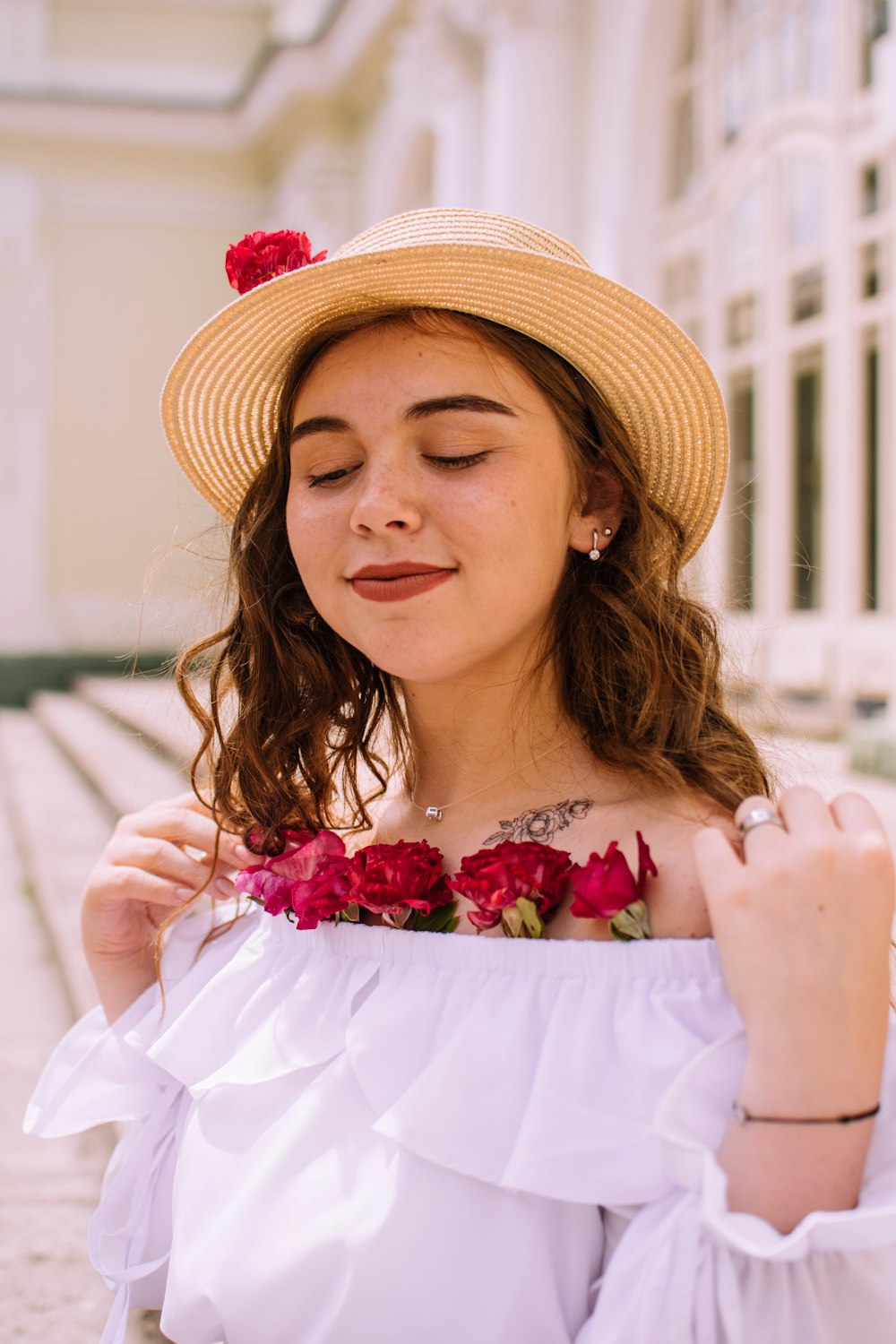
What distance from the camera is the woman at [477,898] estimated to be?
996 mm

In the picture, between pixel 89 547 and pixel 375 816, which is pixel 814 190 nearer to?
pixel 375 816

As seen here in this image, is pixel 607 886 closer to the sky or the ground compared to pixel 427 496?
closer to the ground

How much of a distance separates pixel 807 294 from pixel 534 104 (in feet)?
6.98

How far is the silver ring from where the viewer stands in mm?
1060

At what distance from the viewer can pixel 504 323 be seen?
139cm

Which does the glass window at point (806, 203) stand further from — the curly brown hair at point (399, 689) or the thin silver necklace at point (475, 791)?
the thin silver necklace at point (475, 791)

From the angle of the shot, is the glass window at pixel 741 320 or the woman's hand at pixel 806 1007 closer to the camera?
the woman's hand at pixel 806 1007

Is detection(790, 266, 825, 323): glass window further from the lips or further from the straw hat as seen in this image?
the lips

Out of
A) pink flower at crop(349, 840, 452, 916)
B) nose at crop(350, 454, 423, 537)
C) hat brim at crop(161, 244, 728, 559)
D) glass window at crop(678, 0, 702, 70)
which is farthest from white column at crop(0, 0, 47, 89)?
pink flower at crop(349, 840, 452, 916)

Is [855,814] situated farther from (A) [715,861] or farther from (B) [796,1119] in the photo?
(B) [796,1119]

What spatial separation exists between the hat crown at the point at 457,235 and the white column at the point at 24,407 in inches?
517

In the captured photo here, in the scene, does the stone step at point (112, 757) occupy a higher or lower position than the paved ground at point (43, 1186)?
higher

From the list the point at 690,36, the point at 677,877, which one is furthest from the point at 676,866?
the point at 690,36

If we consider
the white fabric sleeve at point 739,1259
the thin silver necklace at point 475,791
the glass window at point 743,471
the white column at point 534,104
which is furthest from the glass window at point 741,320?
the white fabric sleeve at point 739,1259
